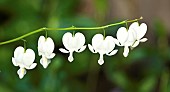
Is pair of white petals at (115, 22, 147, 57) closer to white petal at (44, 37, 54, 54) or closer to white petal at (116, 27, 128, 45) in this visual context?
white petal at (116, 27, 128, 45)

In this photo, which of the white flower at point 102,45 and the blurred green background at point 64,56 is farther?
the blurred green background at point 64,56

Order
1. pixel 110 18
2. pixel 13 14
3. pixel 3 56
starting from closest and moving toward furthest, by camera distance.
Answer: pixel 3 56 < pixel 13 14 < pixel 110 18

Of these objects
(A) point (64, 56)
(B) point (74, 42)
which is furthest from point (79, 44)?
(A) point (64, 56)

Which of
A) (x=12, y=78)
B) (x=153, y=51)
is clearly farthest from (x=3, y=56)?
(x=153, y=51)

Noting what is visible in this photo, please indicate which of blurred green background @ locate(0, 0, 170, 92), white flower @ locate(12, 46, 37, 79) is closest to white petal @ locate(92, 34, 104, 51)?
white flower @ locate(12, 46, 37, 79)

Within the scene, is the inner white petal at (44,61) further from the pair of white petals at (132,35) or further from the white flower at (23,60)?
the pair of white petals at (132,35)

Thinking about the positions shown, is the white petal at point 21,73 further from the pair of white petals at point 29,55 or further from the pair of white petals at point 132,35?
the pair of white petals at point 132,35

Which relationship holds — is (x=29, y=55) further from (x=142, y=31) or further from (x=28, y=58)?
(x=142, y=31)

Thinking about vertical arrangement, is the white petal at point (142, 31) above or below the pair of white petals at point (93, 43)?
above

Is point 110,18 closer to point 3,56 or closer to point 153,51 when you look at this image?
point 153,51

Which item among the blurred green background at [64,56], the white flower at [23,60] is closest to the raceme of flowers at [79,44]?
the white flower at [23,60]

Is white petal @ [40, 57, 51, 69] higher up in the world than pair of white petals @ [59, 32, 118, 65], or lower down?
lower down
